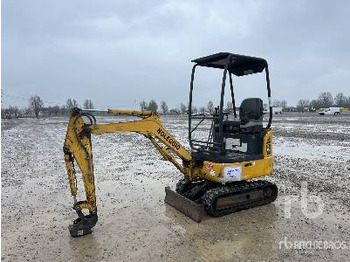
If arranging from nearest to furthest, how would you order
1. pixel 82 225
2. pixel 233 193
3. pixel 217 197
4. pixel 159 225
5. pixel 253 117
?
pixel 82 225, pixel 159 225, pixel 217 197, pixel 233 193, pixel 253 117

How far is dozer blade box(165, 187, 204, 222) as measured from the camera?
5.89m

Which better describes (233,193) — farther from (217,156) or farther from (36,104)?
(36,104)

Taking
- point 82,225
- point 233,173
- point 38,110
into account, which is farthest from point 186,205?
point 38,110

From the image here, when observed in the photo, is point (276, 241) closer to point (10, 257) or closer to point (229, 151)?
point (229, 151)

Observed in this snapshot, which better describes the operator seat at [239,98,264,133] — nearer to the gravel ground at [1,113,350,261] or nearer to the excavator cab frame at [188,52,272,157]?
the excavator cab frame at [188,52,272,157]

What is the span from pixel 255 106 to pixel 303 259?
3.04m

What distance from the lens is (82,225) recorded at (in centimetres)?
541

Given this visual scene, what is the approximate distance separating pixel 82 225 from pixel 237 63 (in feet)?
14.6

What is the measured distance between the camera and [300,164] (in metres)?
10.8

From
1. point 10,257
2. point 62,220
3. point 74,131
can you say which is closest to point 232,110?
point 74,131

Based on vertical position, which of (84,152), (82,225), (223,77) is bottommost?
(82,225)

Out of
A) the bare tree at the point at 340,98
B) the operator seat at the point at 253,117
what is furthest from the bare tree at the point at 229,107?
the bare tree at the point at 340,98

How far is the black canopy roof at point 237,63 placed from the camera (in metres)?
6.33

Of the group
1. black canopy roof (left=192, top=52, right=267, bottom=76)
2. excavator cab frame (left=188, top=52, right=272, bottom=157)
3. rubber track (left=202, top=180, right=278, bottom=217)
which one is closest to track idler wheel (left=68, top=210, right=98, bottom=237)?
rubber track (left=202, top=180, right=278, bottom=217)
